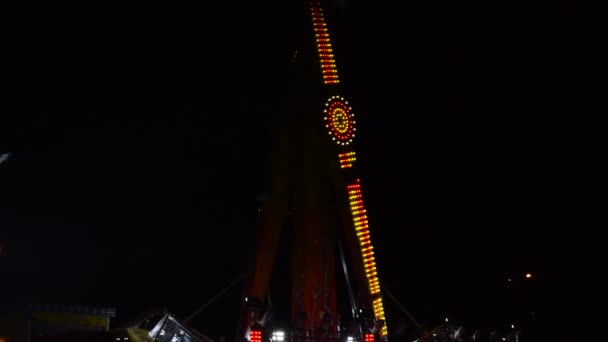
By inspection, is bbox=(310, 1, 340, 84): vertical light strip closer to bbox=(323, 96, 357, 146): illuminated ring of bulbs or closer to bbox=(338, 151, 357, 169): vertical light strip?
bbox=(323, 96, 357, 146): illuminated ring of bulbs

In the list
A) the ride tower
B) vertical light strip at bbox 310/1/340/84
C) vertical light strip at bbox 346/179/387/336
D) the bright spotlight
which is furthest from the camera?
vertical light strip at bbox 310/1/340/84

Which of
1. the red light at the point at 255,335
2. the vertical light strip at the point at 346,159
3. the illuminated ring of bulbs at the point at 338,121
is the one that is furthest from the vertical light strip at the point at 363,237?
the red light at the point at 255,335

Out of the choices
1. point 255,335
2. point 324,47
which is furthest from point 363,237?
point 324,47

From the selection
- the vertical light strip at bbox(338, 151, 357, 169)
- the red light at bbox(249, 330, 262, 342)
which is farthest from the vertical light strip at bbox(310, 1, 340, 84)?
the red light at bbox(249, 330, 262, 342)

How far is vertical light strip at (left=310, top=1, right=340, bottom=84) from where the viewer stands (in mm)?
23672

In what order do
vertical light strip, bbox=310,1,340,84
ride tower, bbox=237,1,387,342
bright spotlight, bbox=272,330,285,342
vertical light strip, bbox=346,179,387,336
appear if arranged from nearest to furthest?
bright spotlight, bbox=272,330,285,342, ride tower, bbox=237,1,387,342, vertical light strip, bbox=346,179,387,336, vertical light strip, bbox=310,1,340,84

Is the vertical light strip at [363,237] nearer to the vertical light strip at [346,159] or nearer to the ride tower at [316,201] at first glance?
the ride tower at [316,201]

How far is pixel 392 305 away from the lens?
40281 mm

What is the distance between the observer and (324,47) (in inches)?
953

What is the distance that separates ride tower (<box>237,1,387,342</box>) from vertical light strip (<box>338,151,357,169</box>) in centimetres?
4

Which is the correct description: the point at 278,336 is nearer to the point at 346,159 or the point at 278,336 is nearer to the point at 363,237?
the point at 363,237

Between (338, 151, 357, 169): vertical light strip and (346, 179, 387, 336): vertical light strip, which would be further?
(338, 151, 357, 169): vertical light strip

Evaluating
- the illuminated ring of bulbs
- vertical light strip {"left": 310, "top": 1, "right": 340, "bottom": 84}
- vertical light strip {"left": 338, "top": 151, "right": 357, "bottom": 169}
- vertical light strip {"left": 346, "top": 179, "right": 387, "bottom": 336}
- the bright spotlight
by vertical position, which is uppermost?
vertical light strip {"left": 310, "top": 1, "right": 340, "bottom": 84}

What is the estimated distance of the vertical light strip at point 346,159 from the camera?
75.5 ft
